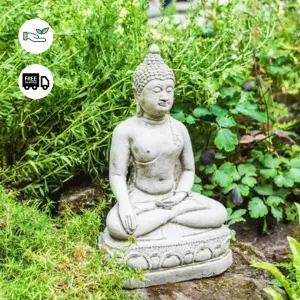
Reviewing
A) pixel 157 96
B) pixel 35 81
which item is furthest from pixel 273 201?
pixel 35 81

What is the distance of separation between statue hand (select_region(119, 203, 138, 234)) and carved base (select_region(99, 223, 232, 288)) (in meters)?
0.07

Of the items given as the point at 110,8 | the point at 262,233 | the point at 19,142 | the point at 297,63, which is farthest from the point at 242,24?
the point at 19,142

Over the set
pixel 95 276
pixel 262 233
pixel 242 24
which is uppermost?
pixel 242 24

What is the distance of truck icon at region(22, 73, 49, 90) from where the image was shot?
3.21 meters

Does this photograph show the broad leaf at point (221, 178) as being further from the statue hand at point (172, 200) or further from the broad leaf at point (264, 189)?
the statue hand at point (172, 200)

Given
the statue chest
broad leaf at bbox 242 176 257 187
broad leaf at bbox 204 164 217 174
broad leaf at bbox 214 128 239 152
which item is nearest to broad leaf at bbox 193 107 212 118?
broad leaf at bbox 214 128 239 152

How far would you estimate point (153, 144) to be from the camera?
2.90m

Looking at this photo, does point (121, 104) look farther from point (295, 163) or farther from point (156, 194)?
point (295, 163)

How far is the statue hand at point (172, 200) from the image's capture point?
2.90m

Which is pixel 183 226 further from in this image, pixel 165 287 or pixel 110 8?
pixel 110 8

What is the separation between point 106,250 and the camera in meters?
2.79

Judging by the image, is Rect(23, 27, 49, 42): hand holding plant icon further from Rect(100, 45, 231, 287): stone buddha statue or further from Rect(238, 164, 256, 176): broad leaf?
Rect(238, 164, 256, 176): broad leaf

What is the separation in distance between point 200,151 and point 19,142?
1098mm

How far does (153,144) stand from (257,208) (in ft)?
3.59
